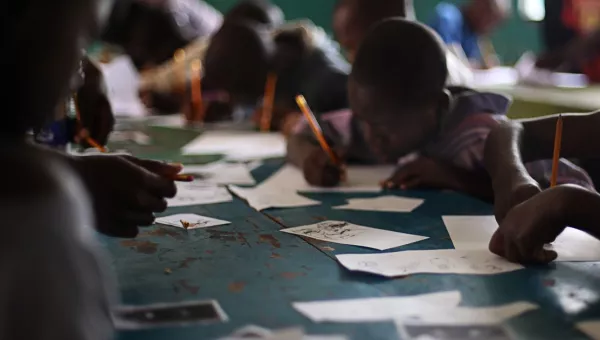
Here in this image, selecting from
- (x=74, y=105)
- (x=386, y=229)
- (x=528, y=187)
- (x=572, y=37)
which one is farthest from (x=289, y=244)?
(x=572, y=37)

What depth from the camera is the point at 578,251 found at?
111 centimetres

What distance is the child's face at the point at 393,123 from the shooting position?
157 centimetres

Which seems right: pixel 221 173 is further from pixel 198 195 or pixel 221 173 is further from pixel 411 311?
pixel 411 311

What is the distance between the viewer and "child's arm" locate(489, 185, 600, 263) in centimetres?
97

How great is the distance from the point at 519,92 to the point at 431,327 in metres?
1.96

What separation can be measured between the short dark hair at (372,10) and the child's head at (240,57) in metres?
0.35

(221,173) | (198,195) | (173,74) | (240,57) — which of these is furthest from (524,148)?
(173,74)

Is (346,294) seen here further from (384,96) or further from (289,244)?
(384,96)

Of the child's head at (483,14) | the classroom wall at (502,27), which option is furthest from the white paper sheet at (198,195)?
the classroom wall at (502,27)

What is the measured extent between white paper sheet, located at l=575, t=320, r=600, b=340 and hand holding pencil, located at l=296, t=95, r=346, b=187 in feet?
2.99

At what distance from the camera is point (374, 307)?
856 millimetres

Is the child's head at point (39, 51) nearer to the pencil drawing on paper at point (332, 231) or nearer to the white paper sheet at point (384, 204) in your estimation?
the pencil drawing on paper at point (332, 231)

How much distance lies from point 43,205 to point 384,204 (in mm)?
1012

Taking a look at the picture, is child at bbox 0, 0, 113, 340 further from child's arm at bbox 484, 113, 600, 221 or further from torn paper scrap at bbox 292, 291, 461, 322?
child's arm at bbox 484, 113, 600, 221
